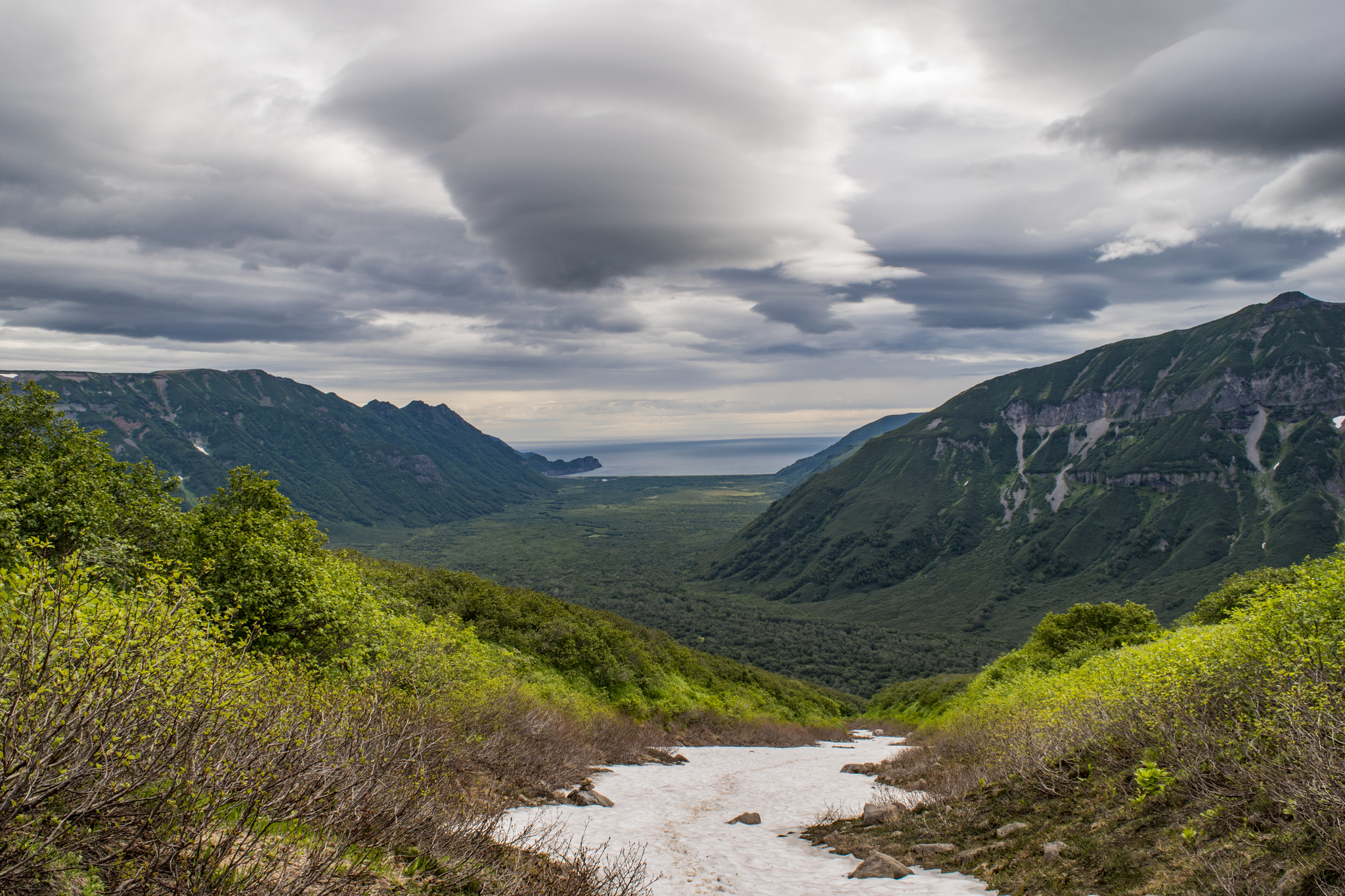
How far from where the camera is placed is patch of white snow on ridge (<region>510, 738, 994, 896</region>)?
15148 mm

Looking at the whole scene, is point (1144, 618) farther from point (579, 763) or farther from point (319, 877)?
point (319, 877)

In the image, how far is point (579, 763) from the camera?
2791cm

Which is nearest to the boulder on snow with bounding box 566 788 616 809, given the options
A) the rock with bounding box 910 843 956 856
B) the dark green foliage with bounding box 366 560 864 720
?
the rock with bounding box 910 843 956 856

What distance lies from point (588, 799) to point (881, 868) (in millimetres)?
11148

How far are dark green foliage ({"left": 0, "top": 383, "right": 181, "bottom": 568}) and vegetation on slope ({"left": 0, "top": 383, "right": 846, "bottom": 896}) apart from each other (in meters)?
0.12

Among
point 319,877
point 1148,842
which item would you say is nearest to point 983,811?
point 1148,842

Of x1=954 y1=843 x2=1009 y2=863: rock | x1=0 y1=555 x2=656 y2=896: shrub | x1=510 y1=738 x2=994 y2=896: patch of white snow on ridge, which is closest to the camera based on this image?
x1=0 y1=555 x2=656 y2=896: shrub

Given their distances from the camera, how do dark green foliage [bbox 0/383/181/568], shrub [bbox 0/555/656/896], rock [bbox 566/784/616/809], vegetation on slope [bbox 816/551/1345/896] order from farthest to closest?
1. dark green foliage [bbox 0/383/181/568]
2. rock [bbox 566/784/616/809]
3. vegetation on slope [bbox 816/551/1345/896]
4. shrub [bbox 0/555/656/896]

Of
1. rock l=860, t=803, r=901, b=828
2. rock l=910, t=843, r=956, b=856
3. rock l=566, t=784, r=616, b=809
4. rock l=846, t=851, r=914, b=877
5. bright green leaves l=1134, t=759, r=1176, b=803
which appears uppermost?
bright green leaves l=1134, t=759, r=1176, b=803

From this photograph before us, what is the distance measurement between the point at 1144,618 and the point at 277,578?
66.7m

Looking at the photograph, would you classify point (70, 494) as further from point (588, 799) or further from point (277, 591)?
point (588, 799)

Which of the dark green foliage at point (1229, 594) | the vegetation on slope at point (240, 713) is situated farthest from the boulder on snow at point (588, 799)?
the dark green foliage at point (1229, 594)

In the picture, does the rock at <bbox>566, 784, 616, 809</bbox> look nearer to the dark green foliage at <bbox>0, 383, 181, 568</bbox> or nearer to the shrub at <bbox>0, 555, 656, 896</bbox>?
the shrub at <bbox>0, 555, 656, 896</bbox>

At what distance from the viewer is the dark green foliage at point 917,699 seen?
255 feet
